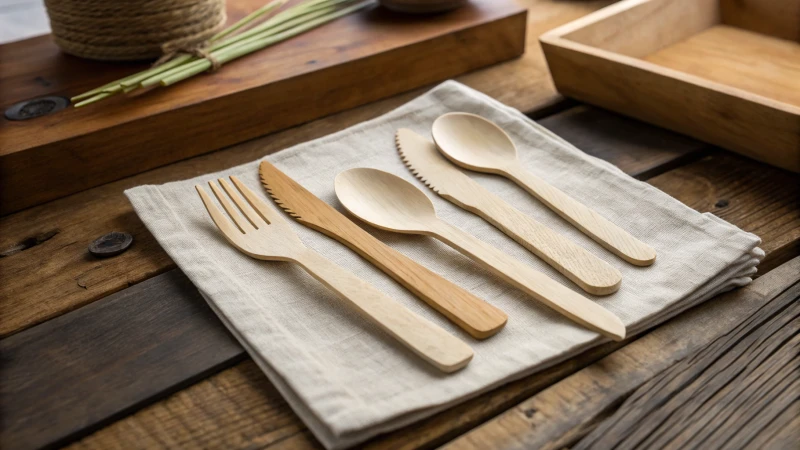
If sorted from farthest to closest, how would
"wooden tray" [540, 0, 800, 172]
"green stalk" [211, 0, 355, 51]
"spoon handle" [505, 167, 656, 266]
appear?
"green stalk" [211, 0, 355, 51]
"wooden tray" [540, 0, 800, 172]
"spoon handle" [505, 167, 656, 266]

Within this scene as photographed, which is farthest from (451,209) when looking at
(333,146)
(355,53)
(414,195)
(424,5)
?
(424,5)

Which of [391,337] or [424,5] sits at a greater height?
[424,5]

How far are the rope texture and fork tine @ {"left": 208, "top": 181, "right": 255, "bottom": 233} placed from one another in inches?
11.0

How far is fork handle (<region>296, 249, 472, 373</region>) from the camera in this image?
49cm

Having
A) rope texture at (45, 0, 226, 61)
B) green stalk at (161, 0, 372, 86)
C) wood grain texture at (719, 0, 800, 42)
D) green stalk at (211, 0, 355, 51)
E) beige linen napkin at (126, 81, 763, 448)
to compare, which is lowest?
beige linen napkin at (126, 81, 763, 448)

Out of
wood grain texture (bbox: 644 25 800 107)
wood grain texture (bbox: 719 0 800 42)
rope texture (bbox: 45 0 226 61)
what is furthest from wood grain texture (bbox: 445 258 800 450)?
rope texture (bbox: 45 0 226 61)

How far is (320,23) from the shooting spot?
982 millimetres

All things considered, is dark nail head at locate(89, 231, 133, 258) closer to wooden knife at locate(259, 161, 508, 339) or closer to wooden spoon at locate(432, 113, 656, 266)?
wooden knife at locate(259, 161, 508, 339)

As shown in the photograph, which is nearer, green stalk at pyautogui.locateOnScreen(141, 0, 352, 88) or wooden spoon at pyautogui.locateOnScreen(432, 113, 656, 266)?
wooden spoon at pyautogui.locateOnScreen(432, 113, 656, 266)

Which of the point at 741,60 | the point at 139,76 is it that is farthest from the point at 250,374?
the point at 741,60

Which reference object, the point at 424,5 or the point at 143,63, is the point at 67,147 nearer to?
the point at 143,63

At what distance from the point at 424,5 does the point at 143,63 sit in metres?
0.36

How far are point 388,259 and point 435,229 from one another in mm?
55

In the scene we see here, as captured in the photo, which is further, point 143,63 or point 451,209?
point 143,63
